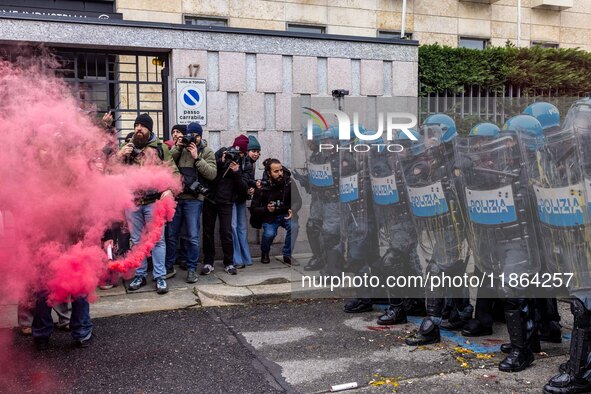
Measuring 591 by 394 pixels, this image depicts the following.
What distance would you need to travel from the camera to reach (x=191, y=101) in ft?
26.7

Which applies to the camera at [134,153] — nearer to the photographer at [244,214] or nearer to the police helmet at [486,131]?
the photographer at [244,214]

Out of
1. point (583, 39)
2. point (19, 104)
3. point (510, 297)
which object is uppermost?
point (583, 39)

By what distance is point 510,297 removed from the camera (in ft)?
14.8

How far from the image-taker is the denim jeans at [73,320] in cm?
497

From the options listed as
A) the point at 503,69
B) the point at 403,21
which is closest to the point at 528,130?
the point at 503,69

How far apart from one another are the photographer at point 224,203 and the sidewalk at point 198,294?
23cm

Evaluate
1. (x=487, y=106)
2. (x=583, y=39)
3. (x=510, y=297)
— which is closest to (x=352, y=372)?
(x=510, y=297)

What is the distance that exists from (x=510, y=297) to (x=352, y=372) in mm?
1387

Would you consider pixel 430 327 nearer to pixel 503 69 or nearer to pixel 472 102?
pixel 472 102

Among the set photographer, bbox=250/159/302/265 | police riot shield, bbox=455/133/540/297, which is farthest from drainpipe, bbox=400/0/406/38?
police riot shield, bbox=455/133/540/297

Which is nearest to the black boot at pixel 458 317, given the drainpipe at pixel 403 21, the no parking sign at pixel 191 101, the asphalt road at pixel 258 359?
the asphalt road at pixel 258 359

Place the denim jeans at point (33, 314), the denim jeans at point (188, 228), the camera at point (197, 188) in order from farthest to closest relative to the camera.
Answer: the denim jeans at point (188, 228), the camera at point (197, 188), the denim jeans at point (33, 314)

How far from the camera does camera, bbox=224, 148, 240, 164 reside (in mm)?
7547

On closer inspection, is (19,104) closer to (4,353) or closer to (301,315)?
(4,353)
